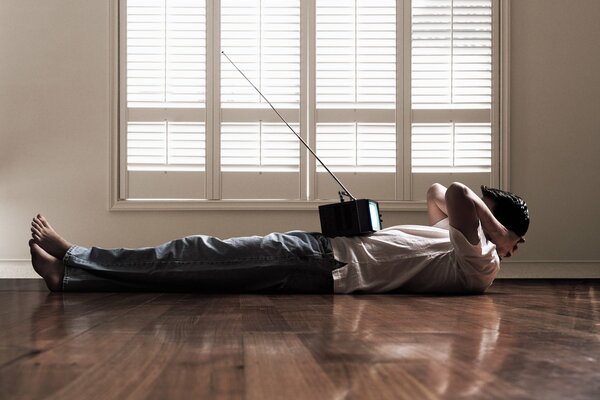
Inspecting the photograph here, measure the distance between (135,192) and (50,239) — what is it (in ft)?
6.27

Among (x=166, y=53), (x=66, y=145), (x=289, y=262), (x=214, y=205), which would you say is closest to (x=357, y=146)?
(x=214, y=205)

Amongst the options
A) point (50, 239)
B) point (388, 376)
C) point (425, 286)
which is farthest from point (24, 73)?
point (388, 376)

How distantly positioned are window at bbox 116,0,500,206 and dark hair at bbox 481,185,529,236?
6.27 ft

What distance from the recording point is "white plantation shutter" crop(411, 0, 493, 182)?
4.76 meters

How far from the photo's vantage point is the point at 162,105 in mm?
4691

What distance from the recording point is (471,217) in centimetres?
263

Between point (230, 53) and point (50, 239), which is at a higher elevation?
point (230, 53)

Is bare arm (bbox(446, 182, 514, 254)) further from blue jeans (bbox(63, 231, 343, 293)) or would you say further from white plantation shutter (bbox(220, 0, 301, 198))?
white plantation shutter (bbox(220, 0, 301, 198))

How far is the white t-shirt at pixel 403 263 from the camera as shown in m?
2.79

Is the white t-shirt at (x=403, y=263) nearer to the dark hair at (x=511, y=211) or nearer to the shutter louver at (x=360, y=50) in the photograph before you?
the dark hair at (x=511, y=211)

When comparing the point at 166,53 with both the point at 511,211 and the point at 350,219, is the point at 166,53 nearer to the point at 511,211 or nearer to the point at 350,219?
the point at 350,219

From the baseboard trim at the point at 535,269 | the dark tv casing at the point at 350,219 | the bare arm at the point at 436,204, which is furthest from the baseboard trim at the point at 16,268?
the bare arm at the point at 436,204

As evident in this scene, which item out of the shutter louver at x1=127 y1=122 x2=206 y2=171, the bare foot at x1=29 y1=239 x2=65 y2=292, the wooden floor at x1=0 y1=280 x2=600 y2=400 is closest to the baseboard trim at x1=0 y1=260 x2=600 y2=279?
the shutter louver at x1=127 y1=122 x2=206 y2=171

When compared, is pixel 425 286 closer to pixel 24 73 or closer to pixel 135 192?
pixel 135 192
